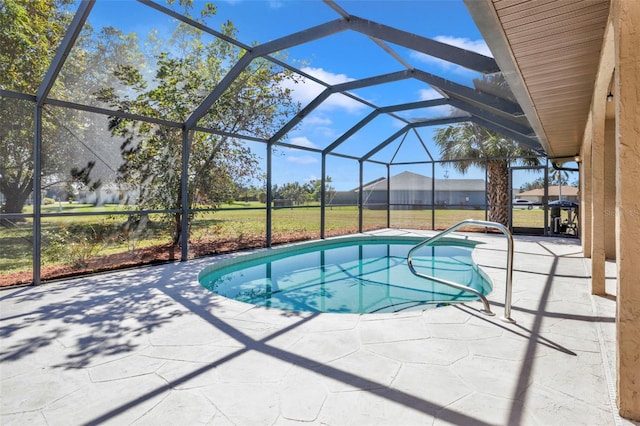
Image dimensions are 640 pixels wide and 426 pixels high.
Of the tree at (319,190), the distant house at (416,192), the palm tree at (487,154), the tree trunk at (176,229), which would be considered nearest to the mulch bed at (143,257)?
the tree trunk at (176,229)

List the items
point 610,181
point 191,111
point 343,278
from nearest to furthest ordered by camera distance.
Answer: point 610,181 < point 343,278 < point 191,111

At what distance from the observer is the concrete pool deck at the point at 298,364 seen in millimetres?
1910

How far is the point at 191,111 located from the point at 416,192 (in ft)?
31.0

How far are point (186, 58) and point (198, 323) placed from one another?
5894 mm

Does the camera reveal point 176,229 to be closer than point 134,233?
No

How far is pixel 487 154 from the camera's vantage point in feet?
40.0

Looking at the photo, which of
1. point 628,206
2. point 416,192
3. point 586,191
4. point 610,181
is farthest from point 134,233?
point 416,192

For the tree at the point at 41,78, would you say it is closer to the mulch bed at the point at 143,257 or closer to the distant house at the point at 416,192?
the mulch bed at the point at 143,257

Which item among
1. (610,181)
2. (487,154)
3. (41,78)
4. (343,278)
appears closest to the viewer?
(610,181)

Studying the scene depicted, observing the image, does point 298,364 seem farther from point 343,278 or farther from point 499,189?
point 499,189

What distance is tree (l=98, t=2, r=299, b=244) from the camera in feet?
22.1

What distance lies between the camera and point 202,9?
210 inches

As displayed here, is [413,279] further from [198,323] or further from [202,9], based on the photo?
[202,9]

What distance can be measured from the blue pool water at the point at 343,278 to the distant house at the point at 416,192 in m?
3.70
